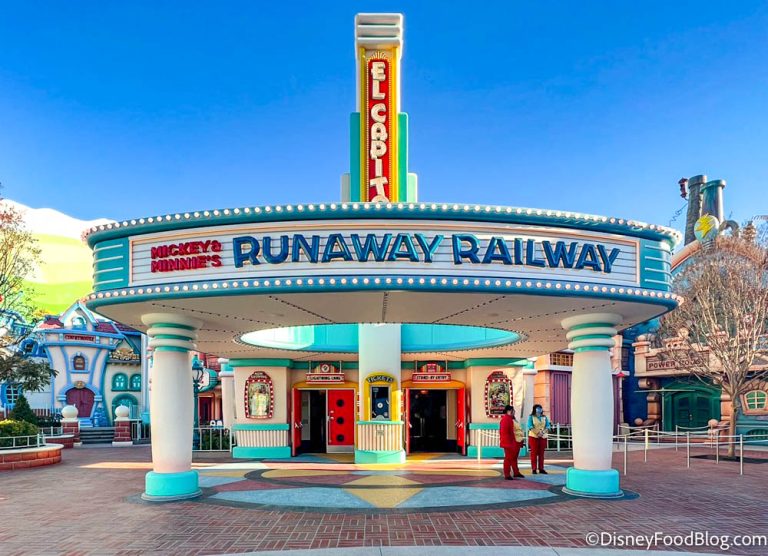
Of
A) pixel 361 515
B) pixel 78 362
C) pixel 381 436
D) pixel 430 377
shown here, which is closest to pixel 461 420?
pixel 430 377

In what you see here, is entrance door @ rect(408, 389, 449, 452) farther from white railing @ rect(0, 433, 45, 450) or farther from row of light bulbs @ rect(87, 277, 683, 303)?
row of light bulbs @ rect(87, 277, 683, 303)

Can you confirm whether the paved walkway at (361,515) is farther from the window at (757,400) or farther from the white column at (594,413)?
the window at (757,400)

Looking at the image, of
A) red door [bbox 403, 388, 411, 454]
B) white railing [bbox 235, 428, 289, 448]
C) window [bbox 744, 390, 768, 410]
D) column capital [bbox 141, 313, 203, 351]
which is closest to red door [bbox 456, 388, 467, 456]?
red door [bbox 403, 388, 411, 454]

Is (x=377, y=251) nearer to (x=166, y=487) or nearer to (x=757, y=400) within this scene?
(x=166, y=487)

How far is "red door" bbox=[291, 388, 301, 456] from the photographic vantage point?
760 inches

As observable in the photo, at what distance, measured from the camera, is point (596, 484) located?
36.5ft

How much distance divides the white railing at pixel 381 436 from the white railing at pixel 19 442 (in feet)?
32.9

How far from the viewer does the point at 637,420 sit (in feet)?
97.8

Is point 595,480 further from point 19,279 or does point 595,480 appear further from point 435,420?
point 19,279

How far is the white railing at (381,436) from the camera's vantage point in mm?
16906

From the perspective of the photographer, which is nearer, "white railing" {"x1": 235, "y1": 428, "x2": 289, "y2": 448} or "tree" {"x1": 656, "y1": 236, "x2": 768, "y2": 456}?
"white railing" {"x1": 235, "y1": 428, "x2": 289, "y2": 448}

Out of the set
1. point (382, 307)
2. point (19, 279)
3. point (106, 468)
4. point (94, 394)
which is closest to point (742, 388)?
point (382, 307)

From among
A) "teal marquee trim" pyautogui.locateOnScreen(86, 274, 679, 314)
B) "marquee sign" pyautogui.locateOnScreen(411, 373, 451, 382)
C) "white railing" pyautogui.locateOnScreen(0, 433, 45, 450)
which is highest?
"teal marquee trim" pyautogui.locateOnScreen(86, 274, 679, 314)

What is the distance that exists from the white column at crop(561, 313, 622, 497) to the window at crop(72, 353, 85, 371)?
102 feet
